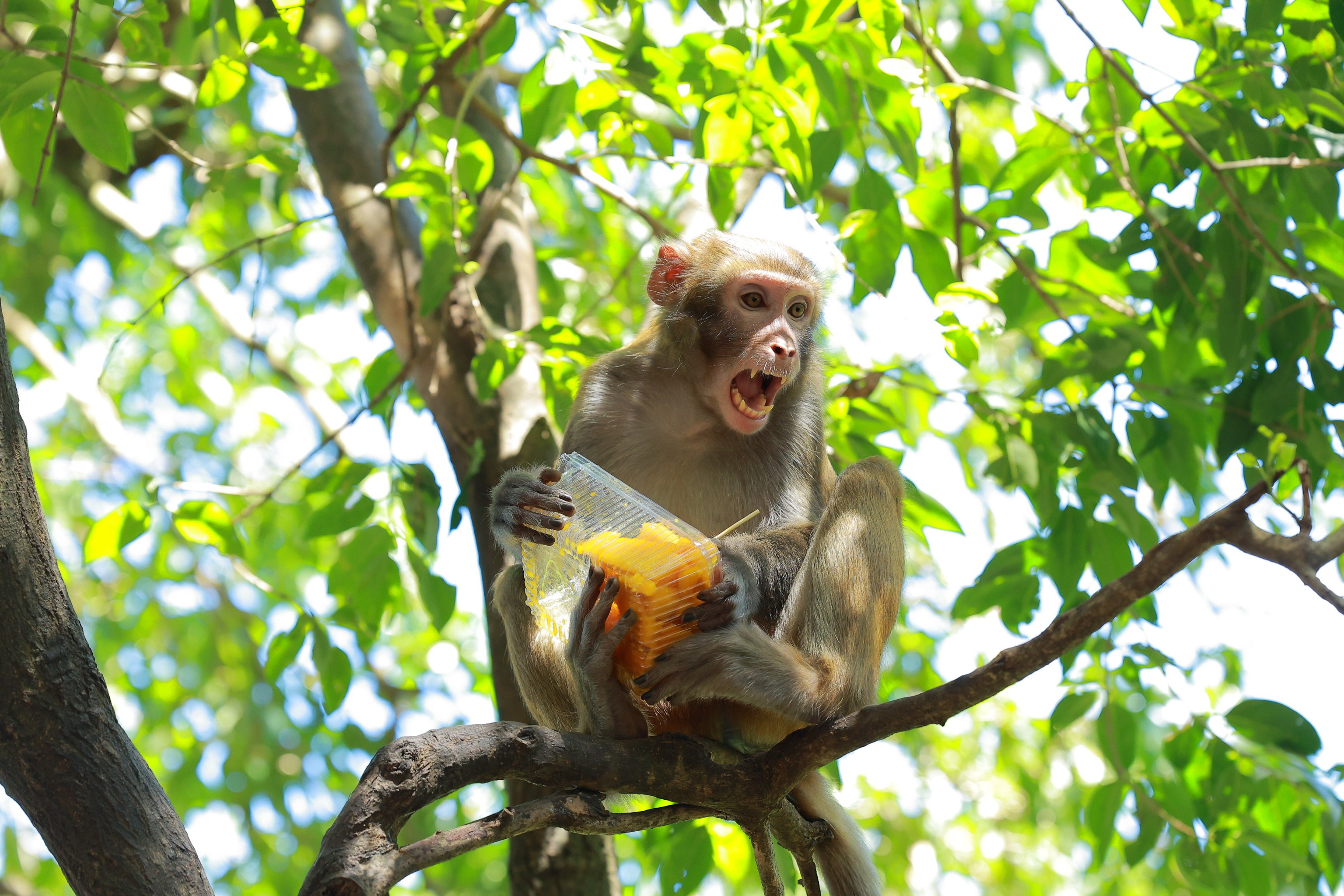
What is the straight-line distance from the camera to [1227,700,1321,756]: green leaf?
3.09m

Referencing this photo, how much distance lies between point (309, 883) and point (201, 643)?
25.0 ft

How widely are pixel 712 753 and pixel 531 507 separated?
0.78m

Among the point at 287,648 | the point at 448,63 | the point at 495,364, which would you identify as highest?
the point at 448,63

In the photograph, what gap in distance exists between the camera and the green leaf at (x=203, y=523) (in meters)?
3.75

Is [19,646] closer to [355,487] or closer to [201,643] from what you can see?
[355,487]

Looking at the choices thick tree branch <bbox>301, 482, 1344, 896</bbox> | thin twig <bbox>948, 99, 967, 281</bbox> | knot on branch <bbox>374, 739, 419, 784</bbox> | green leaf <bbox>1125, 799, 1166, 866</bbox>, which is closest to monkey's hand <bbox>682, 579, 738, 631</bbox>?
thick tree branch <bbox>301, 482, 1344, 896</bbox>

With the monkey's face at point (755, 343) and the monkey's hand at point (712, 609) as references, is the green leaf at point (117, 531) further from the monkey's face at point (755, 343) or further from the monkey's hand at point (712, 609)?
the monkey's hand at point (712, 609)

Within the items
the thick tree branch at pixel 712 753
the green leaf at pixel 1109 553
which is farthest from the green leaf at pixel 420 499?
the green leaf at pixel 1109 553

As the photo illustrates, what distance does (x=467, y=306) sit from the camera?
4.34 meters

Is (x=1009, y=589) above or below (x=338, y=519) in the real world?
below

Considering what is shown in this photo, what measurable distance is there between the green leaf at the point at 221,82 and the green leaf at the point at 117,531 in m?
1.41

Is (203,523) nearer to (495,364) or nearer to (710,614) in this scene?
(495,364)

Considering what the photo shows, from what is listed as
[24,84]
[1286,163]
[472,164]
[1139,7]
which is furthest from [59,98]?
[1286,163]

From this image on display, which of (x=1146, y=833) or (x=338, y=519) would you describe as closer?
(x=1146, y=833)
